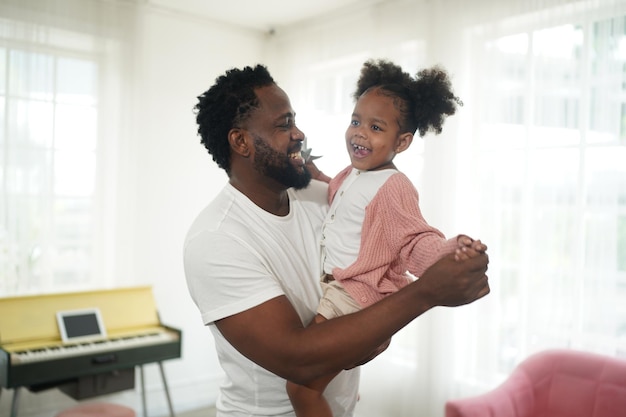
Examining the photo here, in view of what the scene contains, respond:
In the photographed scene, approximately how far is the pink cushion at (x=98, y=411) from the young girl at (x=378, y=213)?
2.08m

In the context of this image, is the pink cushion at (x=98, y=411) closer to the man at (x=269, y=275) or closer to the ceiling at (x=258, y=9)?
the man at (x=269, y=275)

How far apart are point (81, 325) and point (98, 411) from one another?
2.14 ft

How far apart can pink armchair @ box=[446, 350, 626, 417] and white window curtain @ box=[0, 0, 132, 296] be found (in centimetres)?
283

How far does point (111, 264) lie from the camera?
174 inches

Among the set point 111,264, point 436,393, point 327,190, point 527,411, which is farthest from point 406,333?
point 327,190

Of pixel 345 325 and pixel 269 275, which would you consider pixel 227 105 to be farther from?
pixel 345 325

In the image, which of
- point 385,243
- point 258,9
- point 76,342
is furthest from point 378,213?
point 258,9

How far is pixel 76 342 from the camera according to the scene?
354 centimetres

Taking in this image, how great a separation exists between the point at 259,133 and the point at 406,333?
118 inches

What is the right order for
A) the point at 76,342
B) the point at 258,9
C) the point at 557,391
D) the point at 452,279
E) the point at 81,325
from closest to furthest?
1. the point at 452,279
2. the point at 557,391
3. the point at 76,342
4. the point at 81,325
5. the point at 258,9

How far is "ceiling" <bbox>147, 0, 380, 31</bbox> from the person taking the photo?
4.52m

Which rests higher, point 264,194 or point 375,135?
point 375,135

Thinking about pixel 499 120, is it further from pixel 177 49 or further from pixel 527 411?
pixel 177 49

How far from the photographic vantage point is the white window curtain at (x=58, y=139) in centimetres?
390
